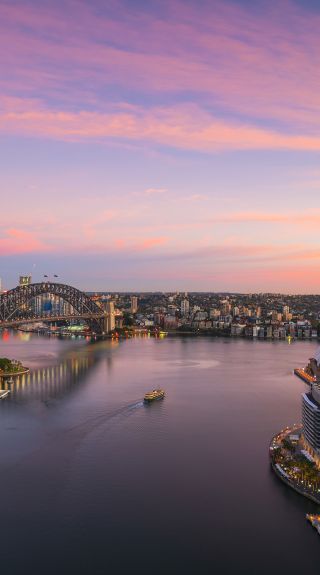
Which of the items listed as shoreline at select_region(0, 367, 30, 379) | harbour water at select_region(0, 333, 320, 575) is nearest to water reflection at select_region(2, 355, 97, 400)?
harbour water at select_region(0, 333, 320, 575)

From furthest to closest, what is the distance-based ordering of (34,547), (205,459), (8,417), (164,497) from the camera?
(8,417), (205,459), (164,497), (34,547)

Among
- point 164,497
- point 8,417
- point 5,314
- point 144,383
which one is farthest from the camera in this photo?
point 5,314

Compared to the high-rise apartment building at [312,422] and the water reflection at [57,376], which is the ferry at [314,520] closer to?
the high-rise apartment building at [312,422]

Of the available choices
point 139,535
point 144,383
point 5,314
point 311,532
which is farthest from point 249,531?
point 5,314

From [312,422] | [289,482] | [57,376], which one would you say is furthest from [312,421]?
[57,376]

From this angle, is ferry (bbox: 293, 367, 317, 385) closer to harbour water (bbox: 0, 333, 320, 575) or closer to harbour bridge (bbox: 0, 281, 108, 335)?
harbour water (bbox: 0, 333, 320, 575)

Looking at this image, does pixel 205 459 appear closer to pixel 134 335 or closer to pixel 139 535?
pixel 139 535
